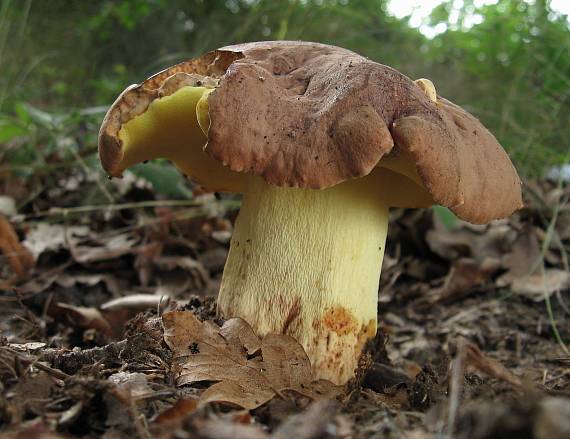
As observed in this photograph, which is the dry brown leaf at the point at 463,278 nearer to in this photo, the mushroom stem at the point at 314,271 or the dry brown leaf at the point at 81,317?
the mushroom stem at the point at 314,271

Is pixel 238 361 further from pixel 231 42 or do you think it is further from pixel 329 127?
pixel 231 42

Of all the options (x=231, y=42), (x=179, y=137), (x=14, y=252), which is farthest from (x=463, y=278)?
(x=231, y=42)

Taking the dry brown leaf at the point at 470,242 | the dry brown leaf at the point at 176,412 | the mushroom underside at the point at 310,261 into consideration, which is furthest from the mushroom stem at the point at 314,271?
the dry brown leaf at the point at 470,242

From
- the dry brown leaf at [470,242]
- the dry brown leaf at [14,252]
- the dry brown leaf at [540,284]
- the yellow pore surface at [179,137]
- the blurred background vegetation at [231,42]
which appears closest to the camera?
the yellow pore surface at [179,137]

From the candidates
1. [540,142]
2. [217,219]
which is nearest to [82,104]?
[217,219]

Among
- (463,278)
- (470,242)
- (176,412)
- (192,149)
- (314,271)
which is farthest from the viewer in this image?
(470,242)

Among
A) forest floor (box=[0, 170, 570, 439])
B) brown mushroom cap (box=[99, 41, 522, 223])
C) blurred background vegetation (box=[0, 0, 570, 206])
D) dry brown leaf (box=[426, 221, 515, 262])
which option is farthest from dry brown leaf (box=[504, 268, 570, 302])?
brown mushroom cap (box=[99, 41, 522, 223])

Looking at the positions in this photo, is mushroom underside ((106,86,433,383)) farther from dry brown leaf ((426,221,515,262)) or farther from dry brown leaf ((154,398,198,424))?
dry brown leaf ((426,221,515,262))
